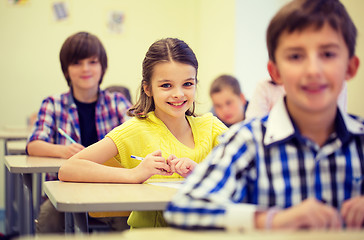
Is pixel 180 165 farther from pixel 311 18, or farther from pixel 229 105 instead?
pixel 229 105

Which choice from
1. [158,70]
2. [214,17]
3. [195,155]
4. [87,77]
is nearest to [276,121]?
[195,155]

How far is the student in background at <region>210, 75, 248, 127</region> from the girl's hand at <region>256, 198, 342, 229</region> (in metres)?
2.78

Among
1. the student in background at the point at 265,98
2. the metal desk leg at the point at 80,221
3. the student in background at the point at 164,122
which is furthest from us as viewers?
the student in background at the point at 265,98

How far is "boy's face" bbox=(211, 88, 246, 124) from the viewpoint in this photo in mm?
3631

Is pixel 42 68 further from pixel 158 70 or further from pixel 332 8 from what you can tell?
pixel 332 8

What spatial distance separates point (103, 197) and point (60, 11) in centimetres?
405

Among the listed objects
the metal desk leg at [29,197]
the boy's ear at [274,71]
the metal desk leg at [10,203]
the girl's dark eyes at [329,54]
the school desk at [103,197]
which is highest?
the girl's dark eyes at [329,54]

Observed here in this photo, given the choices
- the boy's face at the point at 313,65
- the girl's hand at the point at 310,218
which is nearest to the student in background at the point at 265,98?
the boy's face at the point at 313,65

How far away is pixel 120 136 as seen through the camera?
1.73 m

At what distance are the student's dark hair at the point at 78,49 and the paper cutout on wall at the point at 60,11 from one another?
8.11 feet

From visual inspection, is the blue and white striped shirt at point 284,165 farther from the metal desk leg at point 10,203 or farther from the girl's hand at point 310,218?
the metal desk leg at point 10,203

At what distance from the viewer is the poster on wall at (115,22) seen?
514 cm

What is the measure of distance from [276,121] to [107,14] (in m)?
4.37

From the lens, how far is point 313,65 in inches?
36.0
